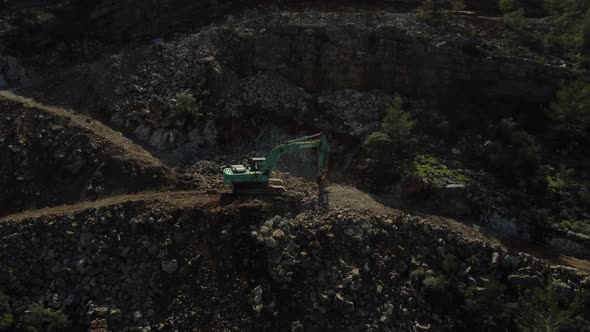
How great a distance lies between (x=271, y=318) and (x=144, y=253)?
4347 mm

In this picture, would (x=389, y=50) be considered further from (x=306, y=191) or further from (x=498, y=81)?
(x=306, y=191)

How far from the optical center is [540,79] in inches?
848

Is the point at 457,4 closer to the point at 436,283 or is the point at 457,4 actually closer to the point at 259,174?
the point at 259,174

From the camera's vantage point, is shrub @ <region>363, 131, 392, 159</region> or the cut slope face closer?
the cut slope face

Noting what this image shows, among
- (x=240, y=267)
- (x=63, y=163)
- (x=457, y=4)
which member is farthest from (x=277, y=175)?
(x=457, y=4)

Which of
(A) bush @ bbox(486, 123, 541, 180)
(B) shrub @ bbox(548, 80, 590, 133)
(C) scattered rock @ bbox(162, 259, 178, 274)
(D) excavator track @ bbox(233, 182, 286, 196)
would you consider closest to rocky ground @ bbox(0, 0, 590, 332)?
(C) scattered rock @ bbox(162, 259, 178, 274)

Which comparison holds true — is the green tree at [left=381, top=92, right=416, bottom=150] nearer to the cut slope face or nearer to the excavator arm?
the excavator arm

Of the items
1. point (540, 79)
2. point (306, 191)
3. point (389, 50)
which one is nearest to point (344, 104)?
point (389, 50)

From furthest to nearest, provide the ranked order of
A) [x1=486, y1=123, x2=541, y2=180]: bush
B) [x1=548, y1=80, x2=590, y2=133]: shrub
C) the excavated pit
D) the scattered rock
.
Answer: [x1=548, y1=80, x2=590, y2=133]: shrub → [x1=486, y1=123, x2=541, y2=180]: bush → the scattered rock → the excavated pit

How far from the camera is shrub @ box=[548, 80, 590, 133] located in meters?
19.2

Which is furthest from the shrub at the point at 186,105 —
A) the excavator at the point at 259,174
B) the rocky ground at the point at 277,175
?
the excavator at the point at 259,174

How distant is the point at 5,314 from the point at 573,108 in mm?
21758

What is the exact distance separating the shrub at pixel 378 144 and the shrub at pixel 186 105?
7.18 metres

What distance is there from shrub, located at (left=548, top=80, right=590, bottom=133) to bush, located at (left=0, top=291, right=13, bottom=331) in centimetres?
2123
